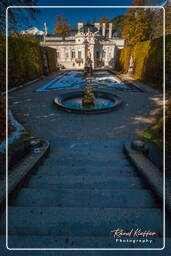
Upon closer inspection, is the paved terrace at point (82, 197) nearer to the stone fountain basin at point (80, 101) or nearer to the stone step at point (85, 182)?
the stone step at point (85, 182)

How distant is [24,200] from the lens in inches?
87.2

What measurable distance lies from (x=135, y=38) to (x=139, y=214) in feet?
95.8

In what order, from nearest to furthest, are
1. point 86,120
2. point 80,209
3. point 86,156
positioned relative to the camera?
point 80,209, point 86,156, point 86,120

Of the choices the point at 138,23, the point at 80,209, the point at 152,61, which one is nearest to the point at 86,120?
the point at 80,209

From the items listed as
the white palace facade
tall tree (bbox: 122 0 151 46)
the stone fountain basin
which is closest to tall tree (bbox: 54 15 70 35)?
the white palace facade

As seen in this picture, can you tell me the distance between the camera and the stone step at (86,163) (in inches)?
147

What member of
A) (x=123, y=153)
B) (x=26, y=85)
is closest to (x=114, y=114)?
(x=123, y=153)

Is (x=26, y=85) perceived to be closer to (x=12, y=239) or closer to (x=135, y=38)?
(x=12, y=239)

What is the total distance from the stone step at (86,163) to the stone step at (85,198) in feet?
4.34

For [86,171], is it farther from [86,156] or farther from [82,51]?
[82,51]

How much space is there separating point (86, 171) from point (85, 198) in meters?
1.14

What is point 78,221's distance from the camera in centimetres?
167

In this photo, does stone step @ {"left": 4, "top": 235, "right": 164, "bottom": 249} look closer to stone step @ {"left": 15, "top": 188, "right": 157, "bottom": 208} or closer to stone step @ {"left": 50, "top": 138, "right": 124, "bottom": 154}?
stone step @ {"left": 15, "top": 188, "right": 157, "bottom": 208}

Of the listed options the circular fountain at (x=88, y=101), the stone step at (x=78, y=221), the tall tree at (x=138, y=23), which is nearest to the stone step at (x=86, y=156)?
the stone step at (x=78, y=221)
